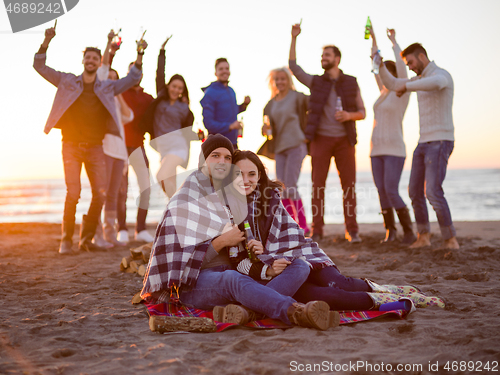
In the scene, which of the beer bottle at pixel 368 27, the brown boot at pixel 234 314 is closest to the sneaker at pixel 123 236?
the brown boot at pixel 234 314

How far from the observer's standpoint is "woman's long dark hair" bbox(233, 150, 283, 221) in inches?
123

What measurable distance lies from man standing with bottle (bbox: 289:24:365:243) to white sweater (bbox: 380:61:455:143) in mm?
974

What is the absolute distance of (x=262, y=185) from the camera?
3211 millimetres

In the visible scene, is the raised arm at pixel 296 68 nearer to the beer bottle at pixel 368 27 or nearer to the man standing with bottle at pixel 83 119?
the beer bottle at pixel 368 27

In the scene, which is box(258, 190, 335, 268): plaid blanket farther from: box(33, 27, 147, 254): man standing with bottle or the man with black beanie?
box(33, 27, 147, 254): man standing with bottle

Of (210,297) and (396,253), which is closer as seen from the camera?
(210,297)

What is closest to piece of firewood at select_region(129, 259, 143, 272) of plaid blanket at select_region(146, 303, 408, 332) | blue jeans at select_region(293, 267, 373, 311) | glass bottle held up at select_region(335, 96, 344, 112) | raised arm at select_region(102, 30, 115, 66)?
plaid blanket at select_region(146, 303, 408, 332)

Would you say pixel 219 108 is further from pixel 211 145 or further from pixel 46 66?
pixel 211 145

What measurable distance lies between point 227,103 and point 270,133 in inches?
34.6

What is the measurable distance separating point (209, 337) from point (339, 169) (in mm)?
4085

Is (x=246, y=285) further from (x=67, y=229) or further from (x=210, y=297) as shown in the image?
(x=67, y=229)

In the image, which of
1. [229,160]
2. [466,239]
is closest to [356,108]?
[466,239]

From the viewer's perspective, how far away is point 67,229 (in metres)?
5.25

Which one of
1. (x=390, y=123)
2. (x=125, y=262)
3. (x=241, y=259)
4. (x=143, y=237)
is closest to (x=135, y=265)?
(x=125, y=262)
